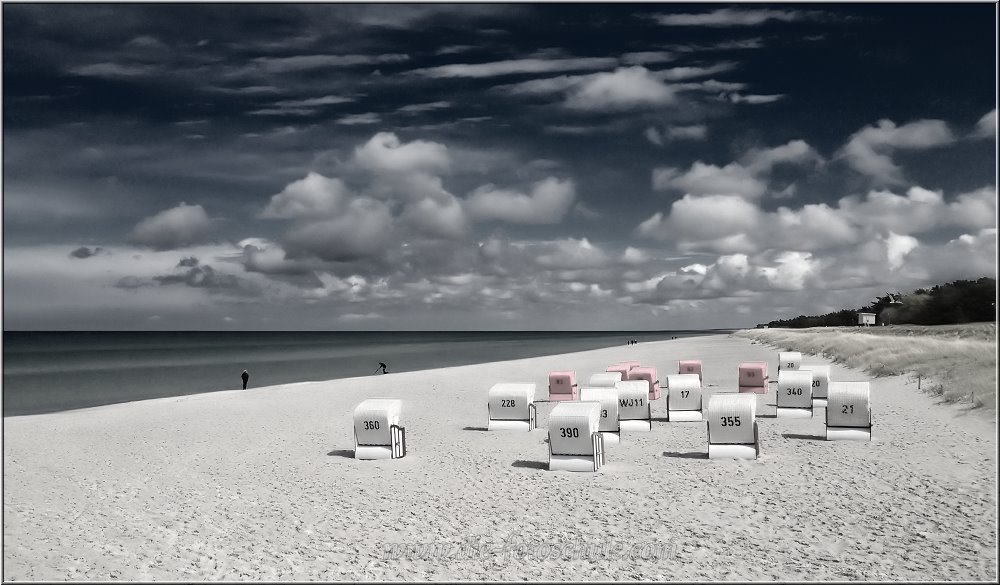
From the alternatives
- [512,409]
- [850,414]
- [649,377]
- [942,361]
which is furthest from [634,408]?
[942,361]

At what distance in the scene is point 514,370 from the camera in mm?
45844

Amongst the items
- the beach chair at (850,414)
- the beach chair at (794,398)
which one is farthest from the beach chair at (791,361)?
the beach chair at (850,414)

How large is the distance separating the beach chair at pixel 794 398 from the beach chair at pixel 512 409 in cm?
717

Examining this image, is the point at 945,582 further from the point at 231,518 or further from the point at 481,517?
the point at 231,518

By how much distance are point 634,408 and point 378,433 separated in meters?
7.19

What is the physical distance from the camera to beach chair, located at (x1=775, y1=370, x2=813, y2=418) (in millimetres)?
20641

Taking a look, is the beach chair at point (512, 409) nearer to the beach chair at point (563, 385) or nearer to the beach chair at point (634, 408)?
the beach chair at point (634, 408)

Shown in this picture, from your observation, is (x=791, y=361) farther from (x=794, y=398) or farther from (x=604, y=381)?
(x=604, y=381)

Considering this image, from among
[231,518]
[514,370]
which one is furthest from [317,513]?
[514,370]

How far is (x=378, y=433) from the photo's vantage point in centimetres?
1620

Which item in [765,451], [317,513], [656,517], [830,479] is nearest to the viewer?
[656,517]

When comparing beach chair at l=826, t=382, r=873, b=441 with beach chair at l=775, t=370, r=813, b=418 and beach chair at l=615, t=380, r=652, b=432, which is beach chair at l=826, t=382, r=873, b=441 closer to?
beach chair at l=775, t=370, r=813, b=418

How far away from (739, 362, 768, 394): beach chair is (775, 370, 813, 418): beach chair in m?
4.95

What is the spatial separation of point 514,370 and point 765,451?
3075 cm
